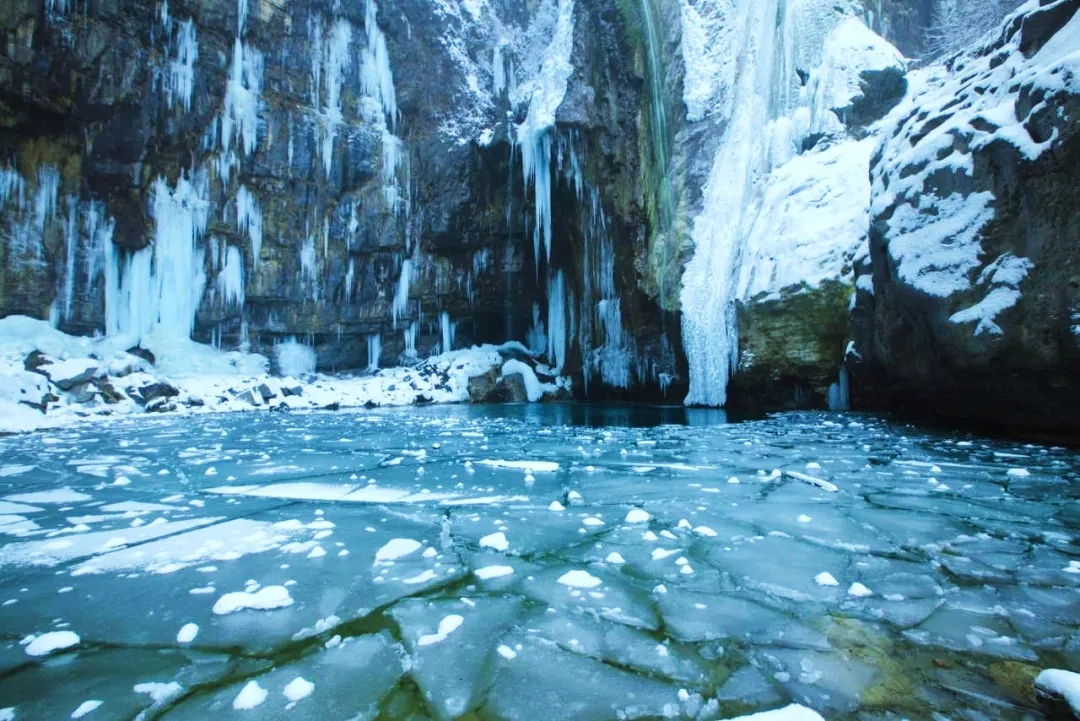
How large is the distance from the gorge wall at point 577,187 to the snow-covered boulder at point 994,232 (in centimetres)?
3

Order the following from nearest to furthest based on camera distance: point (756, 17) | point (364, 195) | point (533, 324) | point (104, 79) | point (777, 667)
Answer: point (777, 667) → point (756, 17) → point (104, 79) → point (364, 195) → point (533, 324)

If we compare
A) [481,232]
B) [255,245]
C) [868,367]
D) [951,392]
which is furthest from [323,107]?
[951,392]

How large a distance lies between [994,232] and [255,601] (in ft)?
23.3

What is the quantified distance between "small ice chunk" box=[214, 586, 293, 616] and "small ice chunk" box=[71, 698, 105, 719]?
511 millimetres

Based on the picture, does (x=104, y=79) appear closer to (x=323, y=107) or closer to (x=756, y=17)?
(x=323, y=107)

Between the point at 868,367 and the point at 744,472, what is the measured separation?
556 cm

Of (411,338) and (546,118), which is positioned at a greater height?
(546,118)

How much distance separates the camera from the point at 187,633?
69.1 inches

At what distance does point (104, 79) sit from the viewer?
15766mm

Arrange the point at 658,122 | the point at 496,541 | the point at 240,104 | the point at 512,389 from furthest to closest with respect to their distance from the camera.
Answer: the point at 512,389 → the point at 240,104 → the point at 658,122 → the point at 496,541

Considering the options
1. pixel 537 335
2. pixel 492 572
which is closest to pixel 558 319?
pixel 537 335

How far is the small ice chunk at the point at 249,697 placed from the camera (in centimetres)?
137

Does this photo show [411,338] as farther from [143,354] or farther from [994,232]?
[994,232]

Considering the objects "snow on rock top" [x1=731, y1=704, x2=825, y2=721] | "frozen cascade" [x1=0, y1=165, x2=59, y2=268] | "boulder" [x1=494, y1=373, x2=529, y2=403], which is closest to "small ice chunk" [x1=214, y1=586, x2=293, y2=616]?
"snow on rock top" [x1=731, y1=704, x2=825, y2=721]
